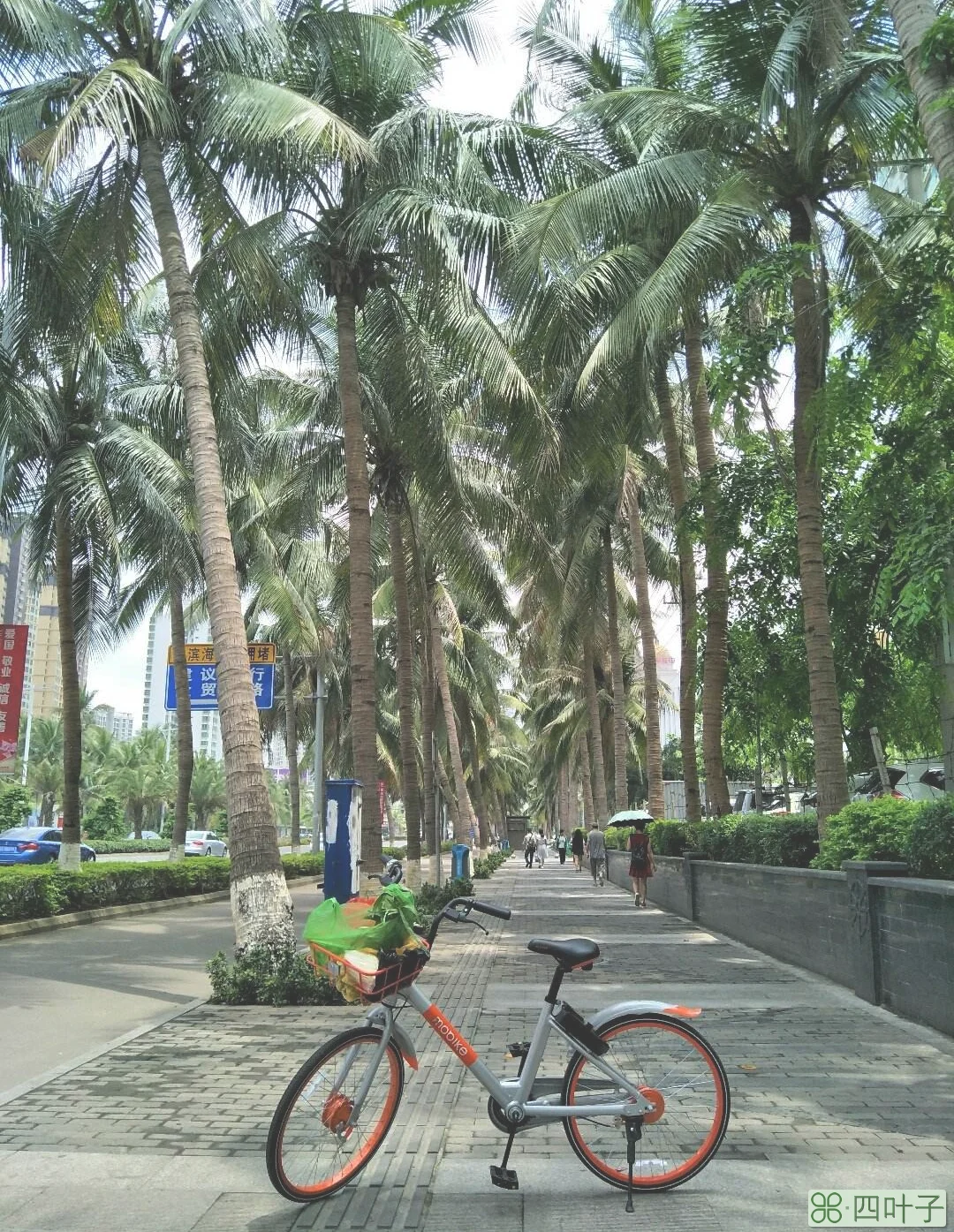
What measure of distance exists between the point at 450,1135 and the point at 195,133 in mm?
10603

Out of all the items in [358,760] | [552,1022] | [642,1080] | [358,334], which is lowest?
[642,1080]

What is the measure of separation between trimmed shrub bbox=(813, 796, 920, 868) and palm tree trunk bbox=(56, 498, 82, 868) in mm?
12391

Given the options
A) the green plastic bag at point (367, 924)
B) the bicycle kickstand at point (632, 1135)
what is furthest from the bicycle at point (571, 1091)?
the green plastic bag at point (367, 924)

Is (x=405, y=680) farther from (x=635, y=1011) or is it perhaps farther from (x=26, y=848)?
(x=26, y=848)

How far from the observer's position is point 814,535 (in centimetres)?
1188

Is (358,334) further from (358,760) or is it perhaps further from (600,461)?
(358,760)

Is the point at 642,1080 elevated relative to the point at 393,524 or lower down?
lower down

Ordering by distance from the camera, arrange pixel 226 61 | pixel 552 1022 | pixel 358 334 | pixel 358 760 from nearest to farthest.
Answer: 1. pixel 552 1022
2. pixel 226 61
3. pixel 358 760
4. pixel 358 334

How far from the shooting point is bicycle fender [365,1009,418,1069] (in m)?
4.51

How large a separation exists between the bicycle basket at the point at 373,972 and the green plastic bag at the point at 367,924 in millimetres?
41

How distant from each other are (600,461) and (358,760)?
24.0 ft

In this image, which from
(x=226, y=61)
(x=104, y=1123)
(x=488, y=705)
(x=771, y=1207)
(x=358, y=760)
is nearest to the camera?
(x=771, y=1207)

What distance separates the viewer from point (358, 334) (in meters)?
16.6

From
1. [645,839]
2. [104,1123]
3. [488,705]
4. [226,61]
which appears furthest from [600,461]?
[488,705]
